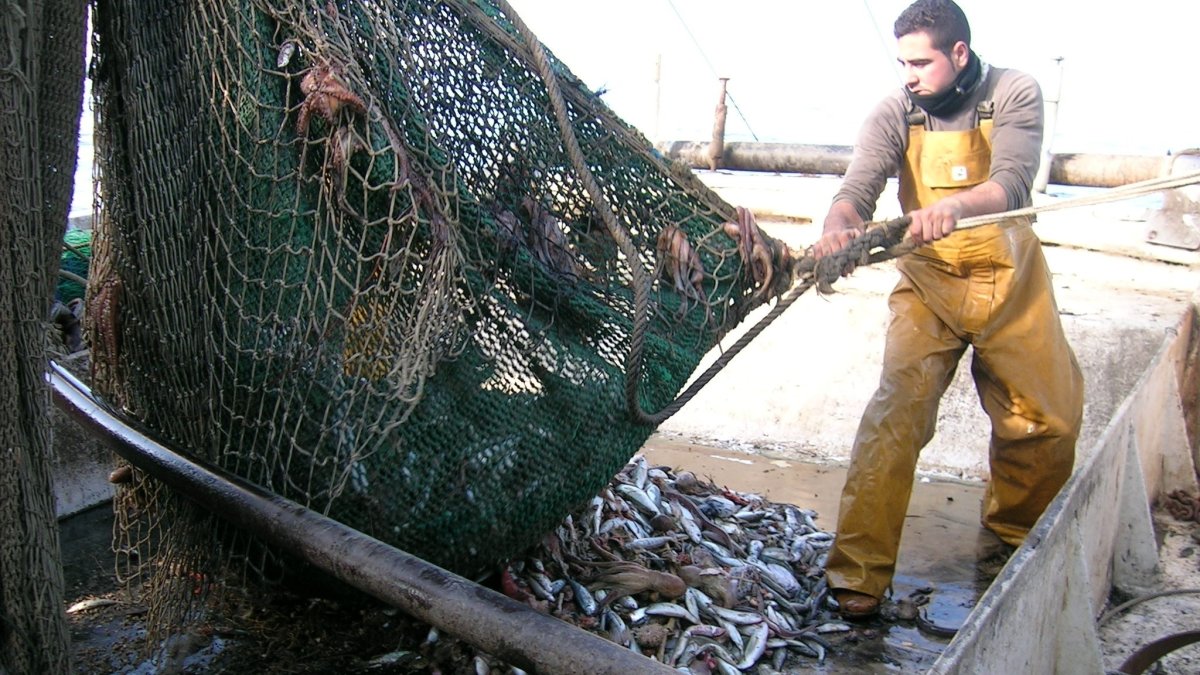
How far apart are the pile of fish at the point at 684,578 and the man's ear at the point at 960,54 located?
7.81 ft

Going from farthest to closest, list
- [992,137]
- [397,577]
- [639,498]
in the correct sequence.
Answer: [639,498], [992,137], [397,577]

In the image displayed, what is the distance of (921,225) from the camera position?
11.6ft

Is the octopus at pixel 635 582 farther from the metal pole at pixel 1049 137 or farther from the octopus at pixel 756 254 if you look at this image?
the metal pole at pixel 1049 137

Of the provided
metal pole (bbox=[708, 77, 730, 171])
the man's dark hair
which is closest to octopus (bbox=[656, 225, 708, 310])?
the man's dark hair

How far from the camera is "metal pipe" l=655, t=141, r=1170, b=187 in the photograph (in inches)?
340

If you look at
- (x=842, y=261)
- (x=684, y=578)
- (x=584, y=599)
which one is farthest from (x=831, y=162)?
(x=584, y=599)

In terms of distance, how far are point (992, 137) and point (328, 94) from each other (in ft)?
9.60

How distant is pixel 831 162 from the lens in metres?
10.1

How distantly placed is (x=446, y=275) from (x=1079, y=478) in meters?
2.35

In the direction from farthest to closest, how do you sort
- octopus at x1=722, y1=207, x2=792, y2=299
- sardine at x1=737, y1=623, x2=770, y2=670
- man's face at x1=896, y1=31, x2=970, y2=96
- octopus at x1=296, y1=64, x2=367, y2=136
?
man's face at x1=896, y1=31, x2=970, y2=96
sardine at x1=737, y1=623, x2=770, y2=670
octopus at x1=722, y1=207, x2=792, y2=299
octopus at x1=296, y1=64, x2=367, y2=136

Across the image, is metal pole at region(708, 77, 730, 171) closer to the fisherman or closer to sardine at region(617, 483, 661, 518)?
the fisherman

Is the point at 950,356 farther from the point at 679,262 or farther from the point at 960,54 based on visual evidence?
the point at 679,262

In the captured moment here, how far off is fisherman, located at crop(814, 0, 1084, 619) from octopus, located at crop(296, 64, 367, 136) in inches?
89.4

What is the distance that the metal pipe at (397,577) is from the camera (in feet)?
6.23
